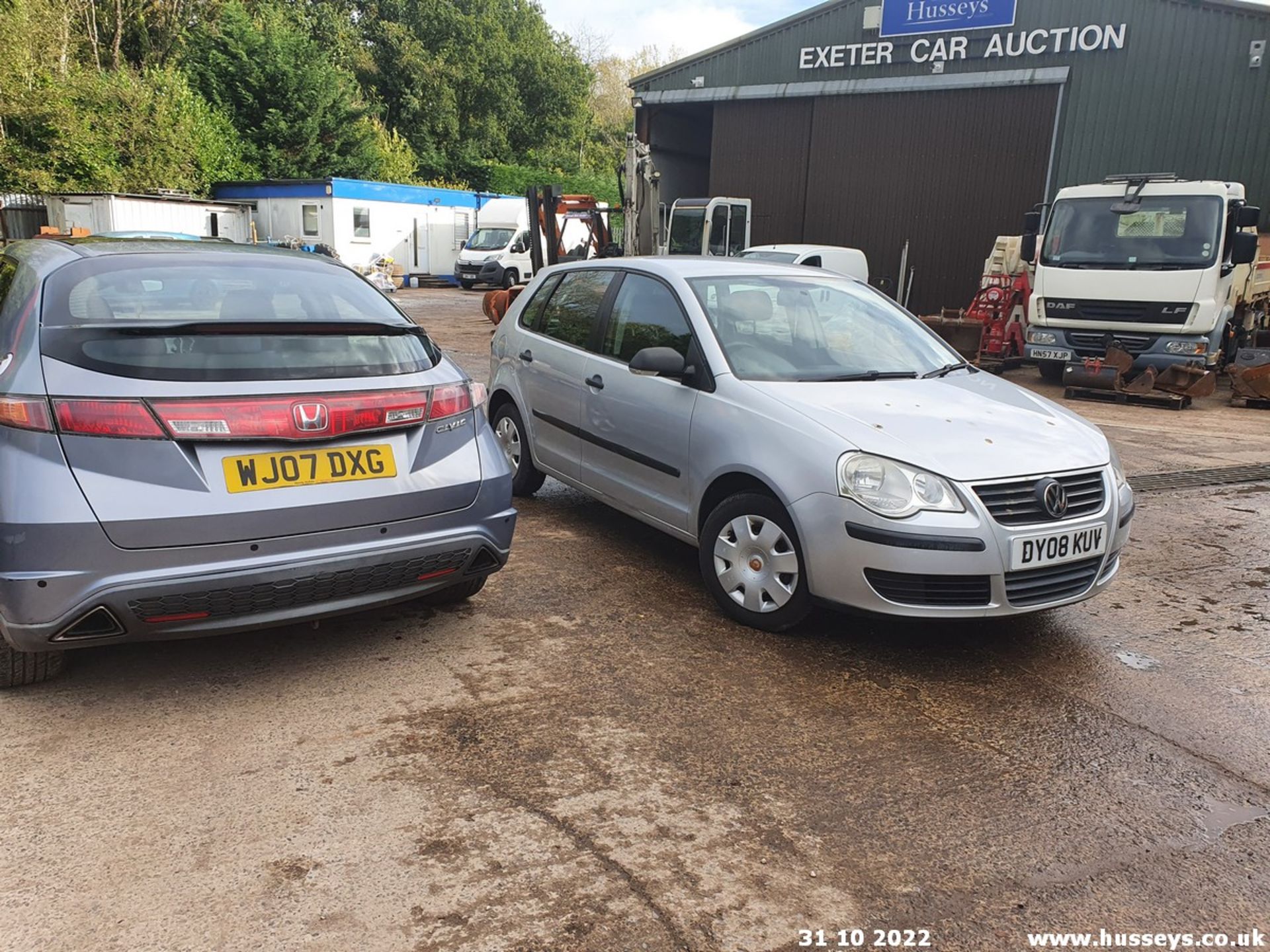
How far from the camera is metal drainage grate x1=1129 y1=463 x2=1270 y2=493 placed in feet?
23.6

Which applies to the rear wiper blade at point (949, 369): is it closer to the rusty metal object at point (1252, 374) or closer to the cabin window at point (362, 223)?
the rusty metal object at point (1252, 374)

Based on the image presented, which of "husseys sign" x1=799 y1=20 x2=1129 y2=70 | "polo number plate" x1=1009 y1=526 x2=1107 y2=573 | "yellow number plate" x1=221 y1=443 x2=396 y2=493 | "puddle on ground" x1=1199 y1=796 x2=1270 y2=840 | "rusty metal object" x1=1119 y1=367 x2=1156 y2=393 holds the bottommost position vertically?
"puddle on ground" x1=1199 y1=796 x2=1270 y2=840

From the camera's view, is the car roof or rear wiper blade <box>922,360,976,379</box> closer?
rear wiper blade <box>922,360,976,379</box>

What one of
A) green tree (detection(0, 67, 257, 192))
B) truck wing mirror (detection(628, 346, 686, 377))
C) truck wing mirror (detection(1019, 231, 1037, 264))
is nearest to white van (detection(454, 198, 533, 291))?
green tree (detection(0, 67, 257, 192))

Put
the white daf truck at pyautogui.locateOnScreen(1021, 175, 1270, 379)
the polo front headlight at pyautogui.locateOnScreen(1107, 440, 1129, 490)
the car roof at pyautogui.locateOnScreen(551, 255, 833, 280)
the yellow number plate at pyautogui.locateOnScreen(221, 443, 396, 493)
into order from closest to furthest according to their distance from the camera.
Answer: the yellow number plate at pyautogui.locateOnScreen(221, 443, 396, 493) < the polo front headlight at pyautogui.locateOnScreen(1107, 440, 1129, 490) < the car roof at pyautogui.locateOnScreen(551, 255, 833, 280) < the white daf truck at pyautogui.locateOnScreen(1021, 175, 1270, 379)

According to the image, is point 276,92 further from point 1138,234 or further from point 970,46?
point 1138,234

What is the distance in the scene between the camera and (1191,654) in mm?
4031

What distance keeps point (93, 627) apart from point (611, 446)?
2.62 metres

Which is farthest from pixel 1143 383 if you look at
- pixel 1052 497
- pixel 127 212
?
pixel 127 212

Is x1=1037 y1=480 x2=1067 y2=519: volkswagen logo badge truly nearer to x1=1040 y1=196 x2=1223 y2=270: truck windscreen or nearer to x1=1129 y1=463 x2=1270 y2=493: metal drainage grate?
x1=1129 y1=463 x2=1270 y2=493: metal drainage grate

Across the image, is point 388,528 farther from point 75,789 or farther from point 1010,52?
point 1010,52

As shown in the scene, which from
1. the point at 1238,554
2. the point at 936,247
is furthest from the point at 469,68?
the point at 1238,554

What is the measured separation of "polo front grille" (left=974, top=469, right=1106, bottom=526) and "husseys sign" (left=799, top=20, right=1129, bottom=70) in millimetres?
17142

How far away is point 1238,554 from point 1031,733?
3128 millimetres
